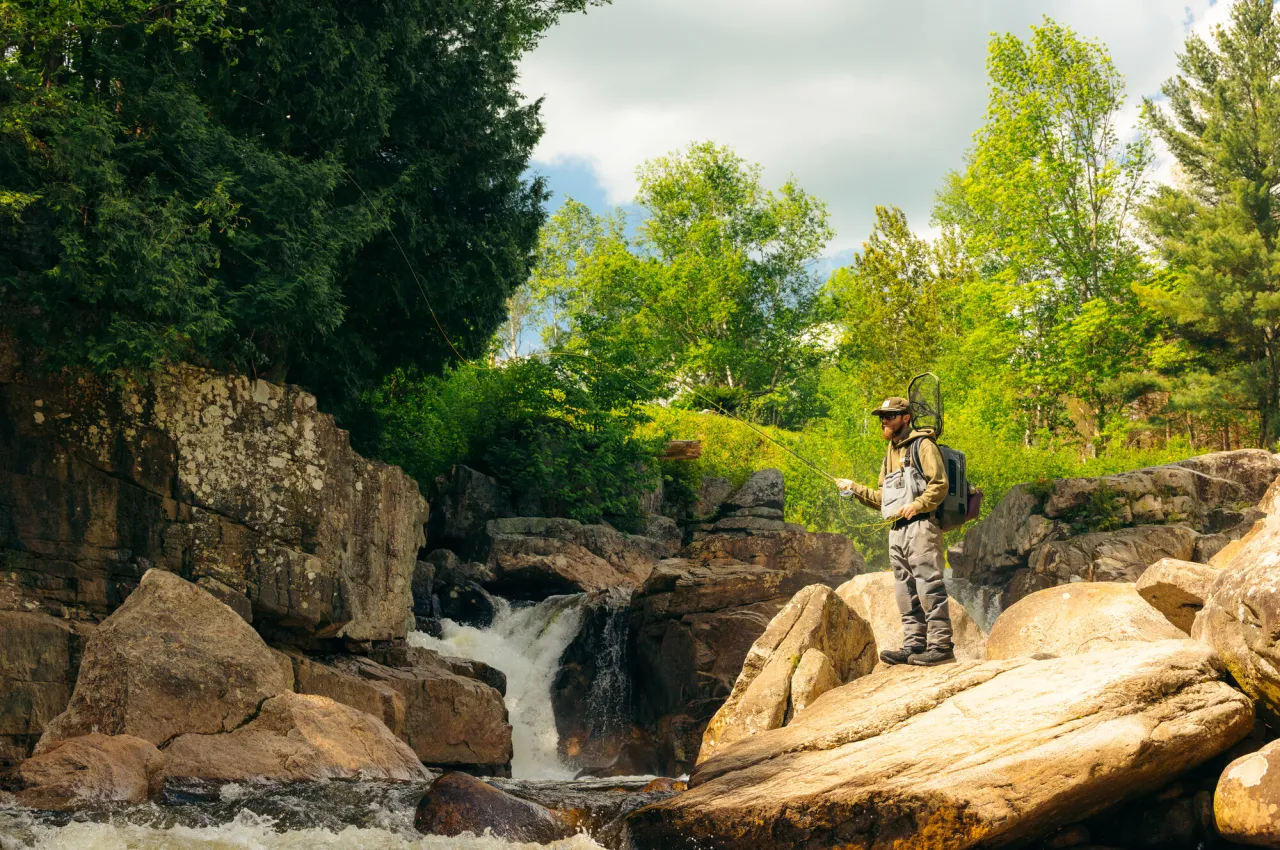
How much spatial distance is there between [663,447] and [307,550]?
1453 centimetres

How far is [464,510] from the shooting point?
71.2ft

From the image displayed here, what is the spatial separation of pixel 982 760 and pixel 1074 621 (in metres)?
3.89

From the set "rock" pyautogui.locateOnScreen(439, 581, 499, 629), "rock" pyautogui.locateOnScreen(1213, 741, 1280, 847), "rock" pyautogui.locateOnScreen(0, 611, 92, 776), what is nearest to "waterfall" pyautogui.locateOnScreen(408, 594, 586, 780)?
"rock" pyautogui.locateOnScreen(439, 581, 499, 629)

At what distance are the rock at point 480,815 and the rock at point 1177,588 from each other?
5.43 meters

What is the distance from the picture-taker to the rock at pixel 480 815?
7914mm

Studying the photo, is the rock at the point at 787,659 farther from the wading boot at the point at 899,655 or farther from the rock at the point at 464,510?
the rock at the point at 464,510

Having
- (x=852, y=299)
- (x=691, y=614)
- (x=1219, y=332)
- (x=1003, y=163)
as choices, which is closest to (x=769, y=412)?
(x=852, y=299)

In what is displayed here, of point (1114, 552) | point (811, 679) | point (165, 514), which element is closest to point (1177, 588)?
point (811, 679)

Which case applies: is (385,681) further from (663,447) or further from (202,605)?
(663,447)

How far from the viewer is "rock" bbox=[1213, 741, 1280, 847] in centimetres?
652

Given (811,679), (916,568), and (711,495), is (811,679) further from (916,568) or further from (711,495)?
(711,495)

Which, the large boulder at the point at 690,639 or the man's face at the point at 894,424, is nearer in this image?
the man's face at the point at 894,424

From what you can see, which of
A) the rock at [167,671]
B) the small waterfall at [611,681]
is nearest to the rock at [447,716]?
the rock at [167,671]

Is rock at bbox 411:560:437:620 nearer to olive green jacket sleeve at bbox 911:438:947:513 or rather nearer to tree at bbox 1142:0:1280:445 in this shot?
olive green jacket sleeve at bbox 911:438:947:513
